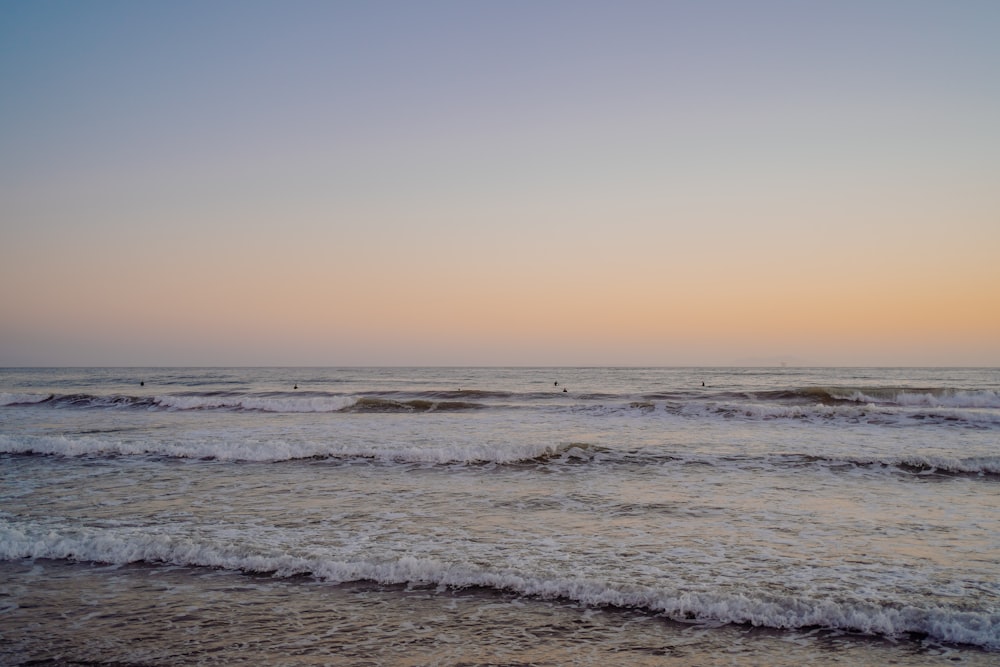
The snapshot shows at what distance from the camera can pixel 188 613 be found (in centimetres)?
597

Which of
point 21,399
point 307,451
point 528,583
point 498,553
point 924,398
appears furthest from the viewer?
point 21,399

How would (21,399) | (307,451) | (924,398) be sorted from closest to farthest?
(307,451) → (924,398) → (21,399)

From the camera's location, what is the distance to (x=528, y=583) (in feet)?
21.6

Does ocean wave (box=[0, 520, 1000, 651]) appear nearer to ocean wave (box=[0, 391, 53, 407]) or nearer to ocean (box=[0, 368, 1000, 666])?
ocean (box=[0, 368, 1000, 666])

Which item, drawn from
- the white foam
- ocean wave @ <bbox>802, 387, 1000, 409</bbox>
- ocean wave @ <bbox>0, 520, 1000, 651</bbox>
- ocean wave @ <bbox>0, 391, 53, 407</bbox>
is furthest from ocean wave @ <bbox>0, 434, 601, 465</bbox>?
the white foam

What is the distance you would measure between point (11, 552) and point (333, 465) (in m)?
7.29

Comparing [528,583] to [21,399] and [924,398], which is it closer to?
[924,398]

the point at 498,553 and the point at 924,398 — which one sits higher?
the point at 498,553

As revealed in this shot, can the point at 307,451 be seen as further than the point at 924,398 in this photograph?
No

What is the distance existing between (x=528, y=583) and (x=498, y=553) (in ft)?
3.82

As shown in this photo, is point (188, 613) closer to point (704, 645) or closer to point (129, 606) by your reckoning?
point (129, 606)

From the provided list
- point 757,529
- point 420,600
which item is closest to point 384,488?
point 420,600

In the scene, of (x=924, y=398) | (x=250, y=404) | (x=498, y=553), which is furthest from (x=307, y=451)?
(x=924, y=398)

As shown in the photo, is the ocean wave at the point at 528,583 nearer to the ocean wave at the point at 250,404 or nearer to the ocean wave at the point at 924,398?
the ocean wave at the point at 250,404
